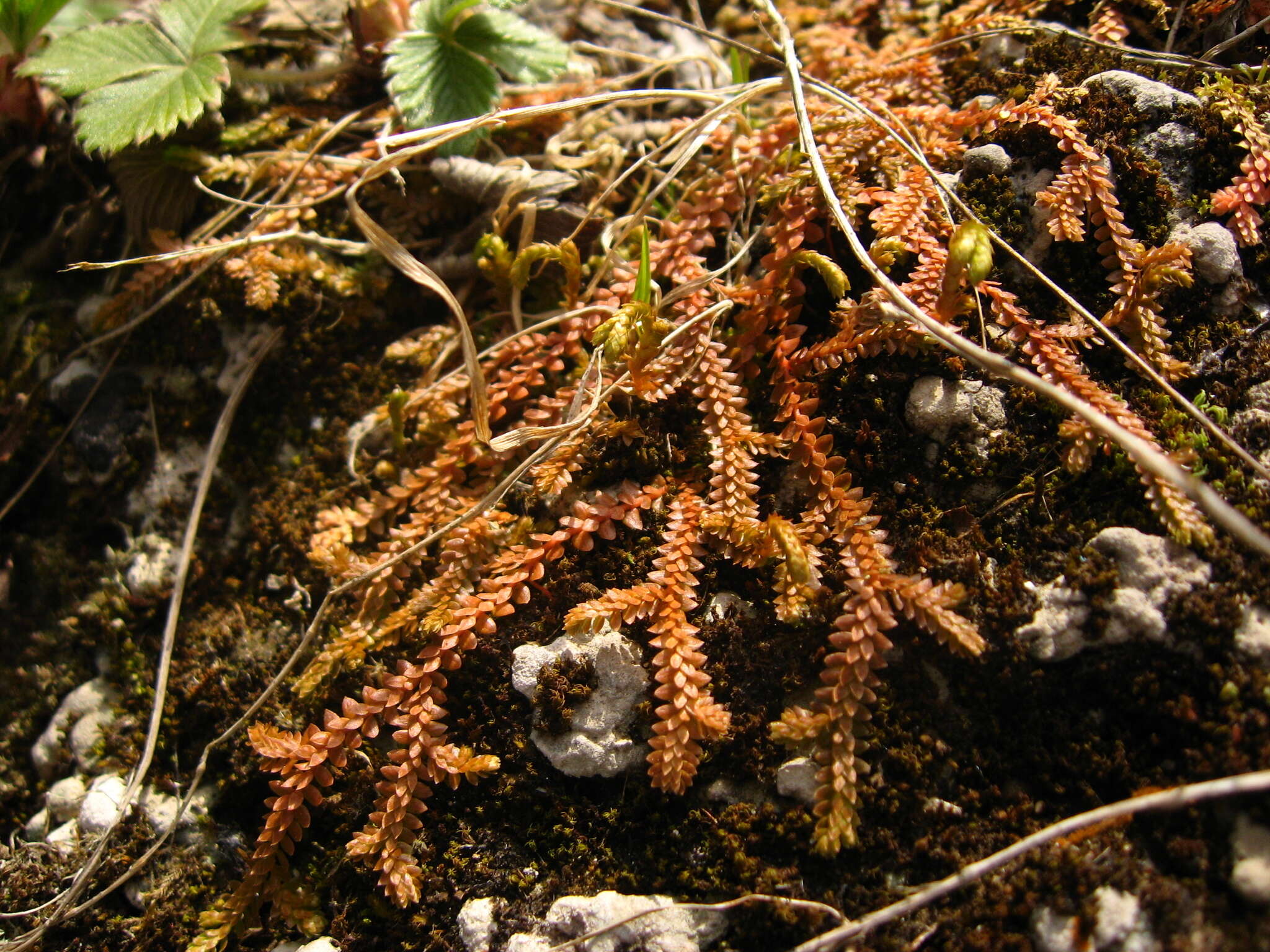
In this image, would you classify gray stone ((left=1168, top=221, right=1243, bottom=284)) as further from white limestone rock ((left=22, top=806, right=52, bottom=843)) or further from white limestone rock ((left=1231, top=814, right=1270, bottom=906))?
white limestone rock ((left=22, top=806, right=52, bottom=843))

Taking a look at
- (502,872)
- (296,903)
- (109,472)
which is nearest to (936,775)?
(502,872)

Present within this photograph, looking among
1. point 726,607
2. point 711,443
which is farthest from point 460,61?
point 726,607

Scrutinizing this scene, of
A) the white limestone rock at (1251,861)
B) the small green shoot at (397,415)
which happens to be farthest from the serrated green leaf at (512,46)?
the white limestone rock at (1251,861)

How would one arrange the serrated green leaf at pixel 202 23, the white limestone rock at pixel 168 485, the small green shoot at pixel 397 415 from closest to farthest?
the small green shoot at pixel 397 415 → the white limestone rock at pixel 168 485 → the serrated green leaf at pixel 202 23

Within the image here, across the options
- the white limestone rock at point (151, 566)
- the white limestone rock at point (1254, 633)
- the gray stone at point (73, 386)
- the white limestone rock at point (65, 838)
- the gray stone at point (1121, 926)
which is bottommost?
the white limestone rock at point (65, 838)

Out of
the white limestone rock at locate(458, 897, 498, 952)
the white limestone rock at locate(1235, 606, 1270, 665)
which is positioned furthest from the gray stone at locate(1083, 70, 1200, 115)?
the white limestone rock at locate(458, 897, 498, 952)

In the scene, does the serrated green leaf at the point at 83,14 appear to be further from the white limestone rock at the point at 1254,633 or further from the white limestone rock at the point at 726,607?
the white limestone rock at the point at 1254,633
